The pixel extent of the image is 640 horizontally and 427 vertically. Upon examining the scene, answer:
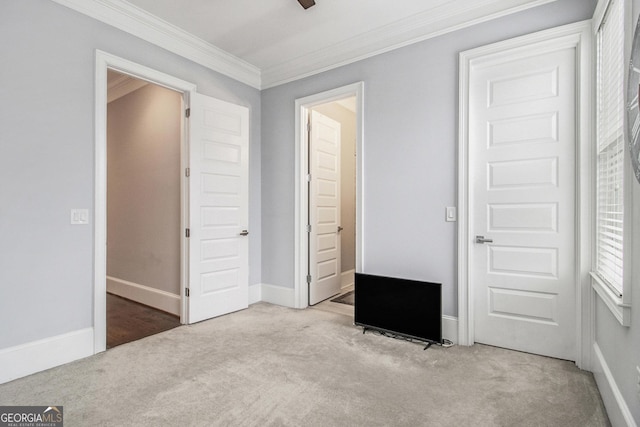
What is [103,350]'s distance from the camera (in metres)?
2.70

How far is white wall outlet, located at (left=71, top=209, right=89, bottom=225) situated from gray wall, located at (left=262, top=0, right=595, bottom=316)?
96.8 inches

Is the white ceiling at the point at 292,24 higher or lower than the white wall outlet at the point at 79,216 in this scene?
higher

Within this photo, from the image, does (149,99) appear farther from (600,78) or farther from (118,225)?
(600,78)

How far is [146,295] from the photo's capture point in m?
4.09

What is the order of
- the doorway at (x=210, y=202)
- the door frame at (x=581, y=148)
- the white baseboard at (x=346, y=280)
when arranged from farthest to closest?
the white baseboard at (x=346, y=280), the doorway at (x=210, y=202), the door frame at (x=581, y=148)

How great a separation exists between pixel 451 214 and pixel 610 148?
1.14 m

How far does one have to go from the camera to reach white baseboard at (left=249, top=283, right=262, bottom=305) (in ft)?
13.4

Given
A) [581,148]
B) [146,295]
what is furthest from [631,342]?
[146,295]

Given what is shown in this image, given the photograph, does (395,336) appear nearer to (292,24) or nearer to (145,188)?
(292,24)

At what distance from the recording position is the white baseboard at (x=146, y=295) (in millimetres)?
3736

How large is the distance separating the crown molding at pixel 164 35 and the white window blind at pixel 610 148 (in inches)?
131

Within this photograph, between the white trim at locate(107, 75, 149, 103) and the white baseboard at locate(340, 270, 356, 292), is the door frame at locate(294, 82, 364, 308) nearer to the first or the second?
the white baseboard at locate(340, 270, 356, 292)

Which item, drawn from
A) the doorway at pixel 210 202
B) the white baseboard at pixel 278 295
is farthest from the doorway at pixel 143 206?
the white baseboard at pixel 278 295

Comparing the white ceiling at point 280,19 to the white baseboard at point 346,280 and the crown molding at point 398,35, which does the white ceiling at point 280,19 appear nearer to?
the crown molding at point 398,35
